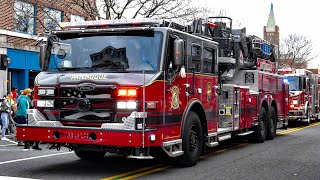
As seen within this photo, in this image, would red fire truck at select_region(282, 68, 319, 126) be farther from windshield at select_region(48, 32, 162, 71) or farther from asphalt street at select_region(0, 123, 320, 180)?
windshield at select_region(48, 32, 162, 71)

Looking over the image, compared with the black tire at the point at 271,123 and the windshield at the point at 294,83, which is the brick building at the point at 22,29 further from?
the black tire at the point at 271,123

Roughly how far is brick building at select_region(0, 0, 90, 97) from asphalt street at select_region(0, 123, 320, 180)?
11631mm

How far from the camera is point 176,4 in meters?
24.6

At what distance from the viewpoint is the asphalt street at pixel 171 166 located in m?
8.75

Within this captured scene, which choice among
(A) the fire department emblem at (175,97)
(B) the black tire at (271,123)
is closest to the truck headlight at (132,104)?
(A) the fire department emblem at (175,97)

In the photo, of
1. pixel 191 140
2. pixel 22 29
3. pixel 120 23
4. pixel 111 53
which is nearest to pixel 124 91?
pixel 111 53

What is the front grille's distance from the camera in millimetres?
8375

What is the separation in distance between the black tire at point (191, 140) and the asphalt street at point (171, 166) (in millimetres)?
180

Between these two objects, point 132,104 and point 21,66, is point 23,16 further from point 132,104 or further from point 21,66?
point 132,104

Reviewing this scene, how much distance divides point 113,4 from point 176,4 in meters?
3.29

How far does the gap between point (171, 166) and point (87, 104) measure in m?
2.40

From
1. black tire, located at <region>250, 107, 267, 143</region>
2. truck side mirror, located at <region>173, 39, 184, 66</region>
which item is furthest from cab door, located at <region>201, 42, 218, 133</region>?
black tire, located at <region>250, 107, 267, 143</region>

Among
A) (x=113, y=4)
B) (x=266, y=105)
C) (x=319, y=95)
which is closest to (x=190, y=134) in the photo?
(x=266, y=105)

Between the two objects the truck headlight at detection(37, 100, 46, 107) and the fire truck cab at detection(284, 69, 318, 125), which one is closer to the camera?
the truck headlight at detection(37, 100, 46, 107)
